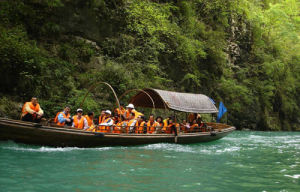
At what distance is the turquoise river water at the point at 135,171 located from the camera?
18.5 feet

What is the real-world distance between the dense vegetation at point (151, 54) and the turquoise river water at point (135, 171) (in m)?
6.17

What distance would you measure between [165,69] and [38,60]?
10124 mm

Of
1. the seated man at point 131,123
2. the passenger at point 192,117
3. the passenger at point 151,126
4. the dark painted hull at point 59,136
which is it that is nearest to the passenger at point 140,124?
the seated man at point 131,123

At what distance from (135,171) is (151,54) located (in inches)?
523

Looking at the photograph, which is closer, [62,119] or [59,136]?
[59,136]

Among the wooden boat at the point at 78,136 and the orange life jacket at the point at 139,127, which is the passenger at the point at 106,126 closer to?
the wooden boat at the point at 78,136

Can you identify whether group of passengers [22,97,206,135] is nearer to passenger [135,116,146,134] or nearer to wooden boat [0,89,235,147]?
passenger [135,116,146,134]

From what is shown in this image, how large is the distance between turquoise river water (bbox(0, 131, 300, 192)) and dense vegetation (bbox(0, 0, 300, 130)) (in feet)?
20.2

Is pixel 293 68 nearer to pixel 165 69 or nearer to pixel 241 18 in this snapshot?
pixel 241 18

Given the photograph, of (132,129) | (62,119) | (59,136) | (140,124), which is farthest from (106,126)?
(59,136)

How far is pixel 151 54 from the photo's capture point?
1933 cm

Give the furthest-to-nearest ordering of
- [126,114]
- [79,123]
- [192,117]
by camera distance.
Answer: [192,117]
[126,114]
[79,123]

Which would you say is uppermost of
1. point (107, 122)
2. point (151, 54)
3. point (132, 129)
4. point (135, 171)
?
point (151, 54)

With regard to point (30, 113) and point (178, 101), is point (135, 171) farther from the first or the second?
point (178, 101)
